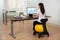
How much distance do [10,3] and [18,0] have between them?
48cm

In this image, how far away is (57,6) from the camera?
19.8 ft

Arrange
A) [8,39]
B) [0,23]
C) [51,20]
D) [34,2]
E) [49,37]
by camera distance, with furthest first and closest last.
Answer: [34,2]
[51,20]
[0,23]
[49,37]
[8,39]

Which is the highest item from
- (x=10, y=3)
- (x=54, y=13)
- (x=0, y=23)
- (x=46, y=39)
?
(x=10, y=3)

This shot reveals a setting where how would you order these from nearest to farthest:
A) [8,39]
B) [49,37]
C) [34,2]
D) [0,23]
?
1. [8,39]
2. [49,37]
3. [0,23]
4. [34,2]

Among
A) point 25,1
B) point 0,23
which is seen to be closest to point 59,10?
point 25,1

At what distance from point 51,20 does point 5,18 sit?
2.21 m

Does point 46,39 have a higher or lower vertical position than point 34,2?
lower

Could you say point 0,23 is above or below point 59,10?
below

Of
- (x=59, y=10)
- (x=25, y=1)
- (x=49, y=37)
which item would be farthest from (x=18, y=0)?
(x=49, y=37)

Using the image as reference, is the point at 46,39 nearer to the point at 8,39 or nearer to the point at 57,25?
the point at 8,39

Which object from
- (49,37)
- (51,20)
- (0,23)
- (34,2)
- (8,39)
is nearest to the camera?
(8,39)

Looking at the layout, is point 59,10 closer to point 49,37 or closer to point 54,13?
point 54,13

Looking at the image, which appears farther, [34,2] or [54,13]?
[34,2]

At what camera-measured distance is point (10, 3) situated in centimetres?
729
